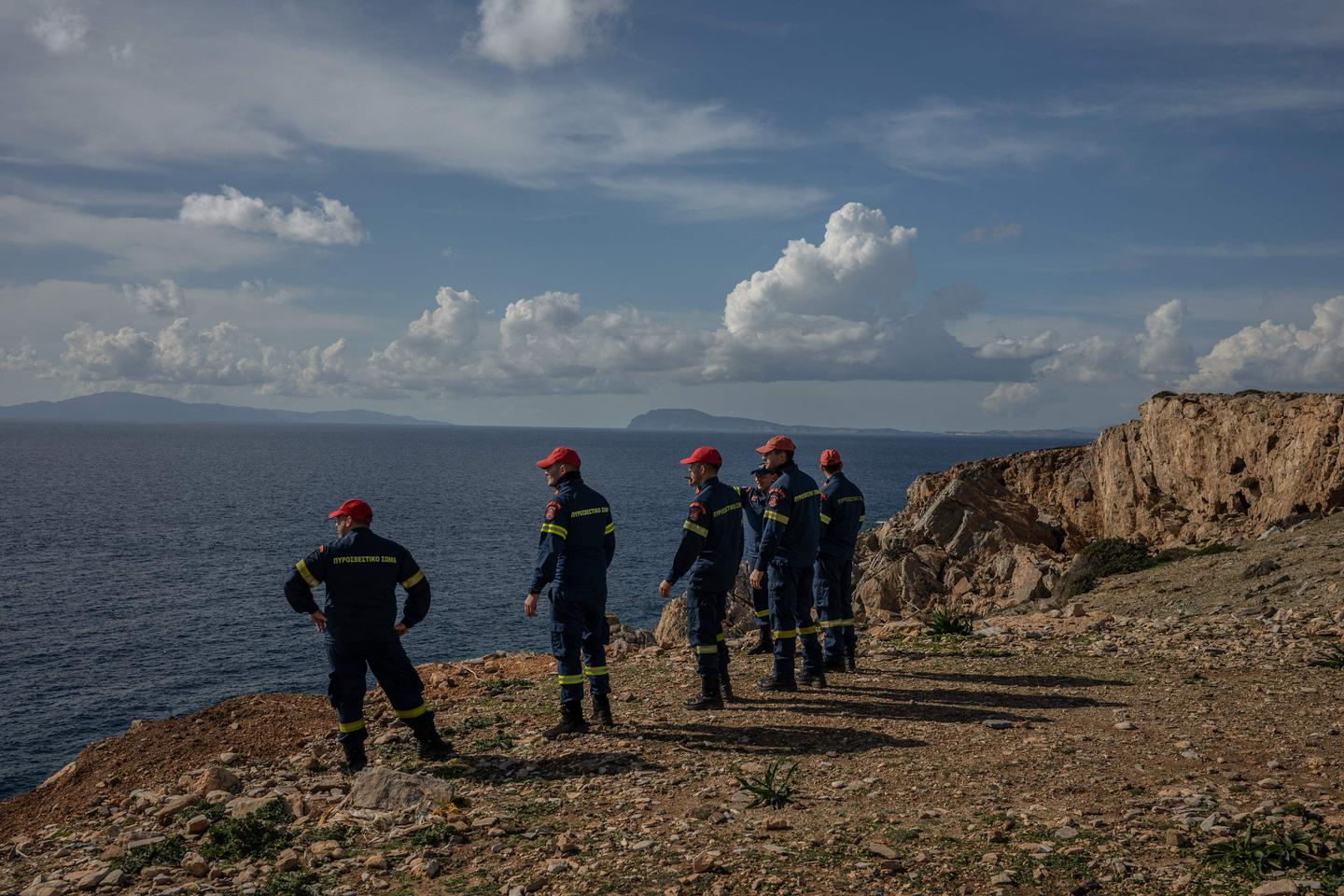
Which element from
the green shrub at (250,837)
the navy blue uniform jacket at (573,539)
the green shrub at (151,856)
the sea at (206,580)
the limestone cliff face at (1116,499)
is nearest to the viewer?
the green shrub at (151,856)

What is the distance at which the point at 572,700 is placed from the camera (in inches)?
381

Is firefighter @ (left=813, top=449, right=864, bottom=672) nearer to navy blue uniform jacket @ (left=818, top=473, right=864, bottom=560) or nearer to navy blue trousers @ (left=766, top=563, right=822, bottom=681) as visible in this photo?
navy blue uniform jacket @ (left=818, top=473, right=864, bottom=560)

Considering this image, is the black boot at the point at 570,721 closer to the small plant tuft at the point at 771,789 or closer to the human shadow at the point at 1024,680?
the small plant tuft at the point at 771,789

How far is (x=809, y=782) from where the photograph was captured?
771 centimetres

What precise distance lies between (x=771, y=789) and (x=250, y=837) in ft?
13.8

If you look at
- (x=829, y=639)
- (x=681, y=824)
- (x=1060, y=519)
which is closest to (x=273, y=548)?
(x=1060, y=519)

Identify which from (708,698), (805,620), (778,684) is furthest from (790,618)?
(708,698)

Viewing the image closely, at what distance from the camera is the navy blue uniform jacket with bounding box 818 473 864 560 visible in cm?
1188

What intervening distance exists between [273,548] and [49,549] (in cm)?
1329

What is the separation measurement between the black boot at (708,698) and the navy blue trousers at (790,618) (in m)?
0.96

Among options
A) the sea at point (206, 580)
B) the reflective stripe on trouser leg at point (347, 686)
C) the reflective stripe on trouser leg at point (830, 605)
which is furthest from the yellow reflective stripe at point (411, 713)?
the sea at point (206, 580)

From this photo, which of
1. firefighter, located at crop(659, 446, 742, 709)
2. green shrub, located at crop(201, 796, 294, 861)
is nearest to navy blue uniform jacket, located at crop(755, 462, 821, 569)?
firefighter, located at crop(659, 446, 742, 709)

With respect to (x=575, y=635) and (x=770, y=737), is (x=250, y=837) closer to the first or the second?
(x=575, y=635)

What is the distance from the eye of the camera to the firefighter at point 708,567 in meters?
10.4
